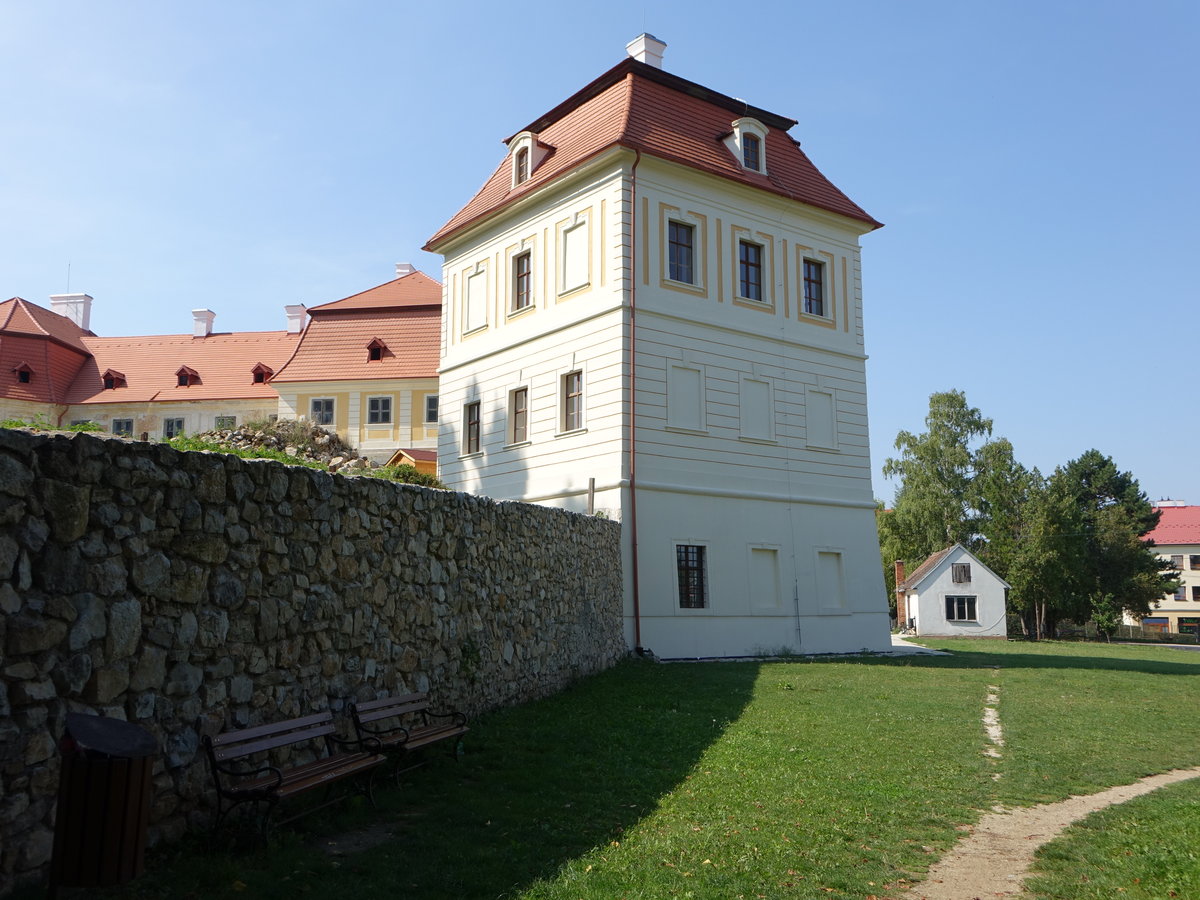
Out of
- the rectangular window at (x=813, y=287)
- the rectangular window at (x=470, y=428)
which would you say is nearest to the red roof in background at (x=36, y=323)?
the rectangular window at (x=470, y=428)

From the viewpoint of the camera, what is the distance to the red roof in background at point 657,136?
23.6m

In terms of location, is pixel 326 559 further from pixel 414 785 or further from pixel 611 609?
pixel 611 609

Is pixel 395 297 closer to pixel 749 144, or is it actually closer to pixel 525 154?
pixel 525 154

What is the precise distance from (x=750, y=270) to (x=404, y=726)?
18.0 meters

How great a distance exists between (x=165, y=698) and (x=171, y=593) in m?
0.62

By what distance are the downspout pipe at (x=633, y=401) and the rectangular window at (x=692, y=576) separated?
1.28 metres

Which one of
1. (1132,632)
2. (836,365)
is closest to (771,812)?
(836,365)

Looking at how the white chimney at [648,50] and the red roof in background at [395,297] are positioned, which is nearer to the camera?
the white chimney at [648,50]

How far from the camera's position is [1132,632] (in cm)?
7138

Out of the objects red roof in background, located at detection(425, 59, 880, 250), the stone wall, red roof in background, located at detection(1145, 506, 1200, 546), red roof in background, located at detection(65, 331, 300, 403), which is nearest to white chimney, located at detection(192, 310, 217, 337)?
red roof in background, located at detection(65, 331, 300, 403)

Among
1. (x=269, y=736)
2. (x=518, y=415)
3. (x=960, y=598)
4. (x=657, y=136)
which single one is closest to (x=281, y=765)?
(x=269, y=736)

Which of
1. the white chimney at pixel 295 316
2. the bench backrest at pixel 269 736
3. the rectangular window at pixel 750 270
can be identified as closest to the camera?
the bench backrest at pixel 269 736

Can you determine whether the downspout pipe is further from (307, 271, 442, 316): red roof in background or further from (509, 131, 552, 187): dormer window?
(307, 271, 442, 316): red roof in background

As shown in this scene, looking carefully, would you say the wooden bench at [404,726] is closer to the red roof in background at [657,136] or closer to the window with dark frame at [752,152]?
the red roof in background at [657,136]
